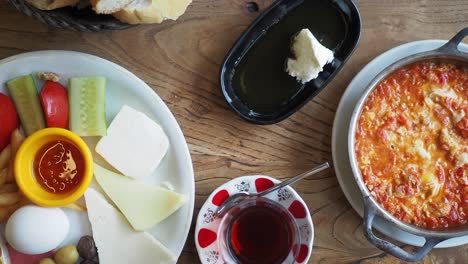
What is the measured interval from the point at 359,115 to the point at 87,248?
0.89m

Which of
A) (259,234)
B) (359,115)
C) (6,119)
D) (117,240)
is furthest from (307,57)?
(6,119)

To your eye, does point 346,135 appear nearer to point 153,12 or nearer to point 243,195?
point 243,195

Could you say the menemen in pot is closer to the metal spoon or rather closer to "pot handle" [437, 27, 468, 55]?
"pot handle" [437, 27, 468, 55]

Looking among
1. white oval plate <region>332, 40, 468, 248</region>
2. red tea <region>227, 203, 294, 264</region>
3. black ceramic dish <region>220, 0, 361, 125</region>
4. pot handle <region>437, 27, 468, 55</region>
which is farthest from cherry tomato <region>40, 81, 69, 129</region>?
pot handle <region>437, 27, 468, 55</region>

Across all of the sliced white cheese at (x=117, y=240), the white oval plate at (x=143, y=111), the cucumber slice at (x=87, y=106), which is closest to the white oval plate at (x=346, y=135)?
the white oval plate at (x=143, y=111)

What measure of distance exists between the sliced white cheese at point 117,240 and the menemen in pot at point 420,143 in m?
0.68

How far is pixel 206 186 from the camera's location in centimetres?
196

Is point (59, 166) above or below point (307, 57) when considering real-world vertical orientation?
below

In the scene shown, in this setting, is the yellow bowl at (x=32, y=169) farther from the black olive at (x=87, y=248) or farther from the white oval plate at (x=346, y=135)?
the white oval plate at (x=346, y=135)

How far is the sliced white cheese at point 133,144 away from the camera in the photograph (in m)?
1.84

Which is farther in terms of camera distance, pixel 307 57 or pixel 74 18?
pixel 307 57

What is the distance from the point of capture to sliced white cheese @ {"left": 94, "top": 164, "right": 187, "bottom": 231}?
6.06ft

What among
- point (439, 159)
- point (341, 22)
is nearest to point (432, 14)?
point (341, 22)

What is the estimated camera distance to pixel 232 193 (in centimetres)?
186
